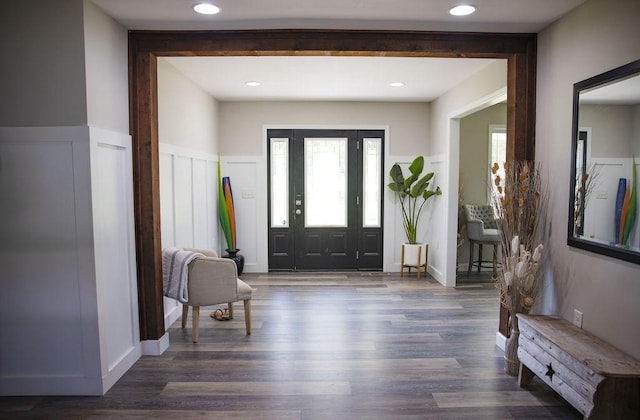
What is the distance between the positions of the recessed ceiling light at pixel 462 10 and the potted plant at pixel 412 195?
3.24 metres

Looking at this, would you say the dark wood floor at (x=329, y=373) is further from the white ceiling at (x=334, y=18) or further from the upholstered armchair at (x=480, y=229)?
the white ceiling at (x=334, y=18)

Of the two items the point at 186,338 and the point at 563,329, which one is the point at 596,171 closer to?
the point at 563,329

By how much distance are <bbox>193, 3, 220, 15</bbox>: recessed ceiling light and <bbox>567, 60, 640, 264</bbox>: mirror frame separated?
2277 millimetres

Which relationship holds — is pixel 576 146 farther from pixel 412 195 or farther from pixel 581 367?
pixel 412 195

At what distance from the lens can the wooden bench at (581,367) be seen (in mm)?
2002

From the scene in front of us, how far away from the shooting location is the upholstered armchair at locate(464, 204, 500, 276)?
584cm

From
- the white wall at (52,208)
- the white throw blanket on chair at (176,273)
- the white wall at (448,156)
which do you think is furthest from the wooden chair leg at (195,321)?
the white wall at (448,156)

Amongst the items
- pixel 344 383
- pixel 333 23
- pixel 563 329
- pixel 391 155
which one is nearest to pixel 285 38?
pixel 333 23

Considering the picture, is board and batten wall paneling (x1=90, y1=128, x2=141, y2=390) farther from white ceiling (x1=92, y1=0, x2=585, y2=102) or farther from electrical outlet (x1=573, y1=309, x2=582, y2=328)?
electrical outlet (x1=573, y1=309, x2=582, y2=328)

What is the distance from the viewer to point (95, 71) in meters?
2.62

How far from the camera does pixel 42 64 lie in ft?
8.21

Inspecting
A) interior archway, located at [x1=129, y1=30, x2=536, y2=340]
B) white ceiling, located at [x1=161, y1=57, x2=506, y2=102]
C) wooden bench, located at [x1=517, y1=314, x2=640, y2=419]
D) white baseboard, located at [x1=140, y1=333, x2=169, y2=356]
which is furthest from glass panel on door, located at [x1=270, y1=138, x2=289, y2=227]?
wooden bench, located at [x1=517, y1=314, x2=640, y2=419]

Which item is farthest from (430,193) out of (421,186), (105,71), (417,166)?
(105,71)

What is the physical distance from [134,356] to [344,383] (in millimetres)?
1557
